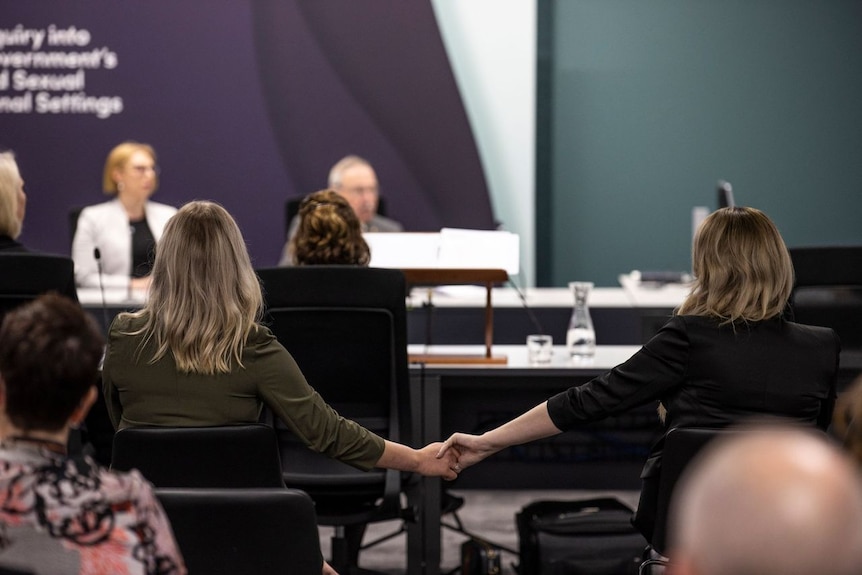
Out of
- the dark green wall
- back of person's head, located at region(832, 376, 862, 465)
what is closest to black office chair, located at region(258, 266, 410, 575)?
back of person's head, located at region(832, 376, 862, 465)

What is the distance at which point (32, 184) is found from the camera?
6.96m

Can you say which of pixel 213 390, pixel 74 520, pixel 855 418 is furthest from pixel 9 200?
pixel 855 418

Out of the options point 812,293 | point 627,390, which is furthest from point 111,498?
point 812,293

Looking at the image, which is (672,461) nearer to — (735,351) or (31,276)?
(735,351)

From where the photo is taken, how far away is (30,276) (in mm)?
3180

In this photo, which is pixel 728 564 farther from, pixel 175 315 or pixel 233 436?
pixel 175 315

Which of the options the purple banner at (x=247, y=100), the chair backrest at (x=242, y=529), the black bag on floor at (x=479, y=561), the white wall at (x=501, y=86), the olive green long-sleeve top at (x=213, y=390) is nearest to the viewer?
the chair backrest at (x=242, y=529)

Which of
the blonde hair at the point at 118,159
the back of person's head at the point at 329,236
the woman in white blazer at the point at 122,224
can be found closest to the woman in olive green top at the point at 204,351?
the back of person's head at the point at 329,236

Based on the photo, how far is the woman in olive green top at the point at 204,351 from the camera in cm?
236

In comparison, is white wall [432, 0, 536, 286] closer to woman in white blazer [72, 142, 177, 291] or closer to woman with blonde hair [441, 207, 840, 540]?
woman in white blazer [72, 142, 177, 291]

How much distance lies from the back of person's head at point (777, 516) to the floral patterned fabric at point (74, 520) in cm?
78

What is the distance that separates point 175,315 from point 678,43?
Result: 5.27m

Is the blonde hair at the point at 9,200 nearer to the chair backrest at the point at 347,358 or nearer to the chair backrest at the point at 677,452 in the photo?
the chair backrest at the point at 347,358

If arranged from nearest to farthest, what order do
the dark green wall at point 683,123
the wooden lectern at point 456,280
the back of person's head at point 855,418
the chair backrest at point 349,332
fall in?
the back of person's head at point 855,418
the chair backrest at point 349,332
the wooden lectern at point 456,280
the dark green wall at point 683,123
